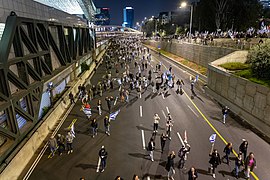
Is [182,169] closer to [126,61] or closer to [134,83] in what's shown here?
[134,83]

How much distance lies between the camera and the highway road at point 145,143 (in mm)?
12277

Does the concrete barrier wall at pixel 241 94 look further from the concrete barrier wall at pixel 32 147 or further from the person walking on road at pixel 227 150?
the concrete barrier wall at pixel 32 147

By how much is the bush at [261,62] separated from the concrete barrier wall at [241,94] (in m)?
1.44

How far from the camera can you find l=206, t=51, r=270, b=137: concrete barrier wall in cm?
1712

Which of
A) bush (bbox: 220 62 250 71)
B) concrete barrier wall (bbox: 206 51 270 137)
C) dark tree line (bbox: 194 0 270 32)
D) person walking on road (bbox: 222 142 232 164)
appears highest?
dark tree line (bbox: 194 0 270 32)

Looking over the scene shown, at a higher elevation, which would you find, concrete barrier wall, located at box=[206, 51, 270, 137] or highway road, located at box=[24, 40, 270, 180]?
concrete barrier wall, located at box=[206, 51, 270, 137]

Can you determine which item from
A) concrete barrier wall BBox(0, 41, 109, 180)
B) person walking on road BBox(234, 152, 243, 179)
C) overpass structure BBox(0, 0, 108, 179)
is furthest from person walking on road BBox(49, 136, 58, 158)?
person walking on road BBox(234, 152, 243, 179)

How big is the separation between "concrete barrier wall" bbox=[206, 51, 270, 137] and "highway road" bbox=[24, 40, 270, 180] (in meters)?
1.27

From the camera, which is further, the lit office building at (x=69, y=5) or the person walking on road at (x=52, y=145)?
the lit office building at (x=69, y=5)

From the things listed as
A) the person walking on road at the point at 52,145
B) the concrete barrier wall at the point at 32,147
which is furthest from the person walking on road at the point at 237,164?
the concrete barrier wall at the point at 32,147

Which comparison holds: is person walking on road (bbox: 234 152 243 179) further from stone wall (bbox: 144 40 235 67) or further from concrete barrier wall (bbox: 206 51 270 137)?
stone wall (bbox: 144 40 235 67)

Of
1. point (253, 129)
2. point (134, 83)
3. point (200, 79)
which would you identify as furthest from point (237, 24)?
point (253, 129)

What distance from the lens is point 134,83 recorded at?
30203mm

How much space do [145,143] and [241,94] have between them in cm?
1145
